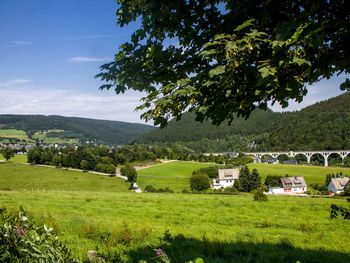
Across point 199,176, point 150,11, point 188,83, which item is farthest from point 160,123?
point 199,176

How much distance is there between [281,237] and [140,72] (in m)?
9.30

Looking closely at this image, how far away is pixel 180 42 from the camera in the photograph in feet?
19.0

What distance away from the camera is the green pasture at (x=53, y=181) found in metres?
88.6

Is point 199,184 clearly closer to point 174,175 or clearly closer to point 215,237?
point 174,175

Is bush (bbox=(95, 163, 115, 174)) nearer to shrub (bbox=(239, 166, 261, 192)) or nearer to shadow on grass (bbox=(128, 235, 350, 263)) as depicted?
shrub (bbox=(239, 166, 261, 192))

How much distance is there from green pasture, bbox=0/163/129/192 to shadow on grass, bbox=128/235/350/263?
77171 millimetres

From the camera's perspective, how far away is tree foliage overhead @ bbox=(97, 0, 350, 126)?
175 inches

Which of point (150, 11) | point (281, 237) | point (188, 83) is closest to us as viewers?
point (188, 83)

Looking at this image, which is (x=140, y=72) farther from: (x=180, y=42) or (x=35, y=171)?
(x=35, y=171)

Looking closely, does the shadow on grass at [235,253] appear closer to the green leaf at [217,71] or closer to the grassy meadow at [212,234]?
the grassy meadow at [212,234]

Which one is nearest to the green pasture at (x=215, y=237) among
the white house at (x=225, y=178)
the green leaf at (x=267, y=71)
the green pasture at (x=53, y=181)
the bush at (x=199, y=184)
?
the green leaf at (x=267, y=71)

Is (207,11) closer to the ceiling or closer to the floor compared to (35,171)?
closer to the ceiling

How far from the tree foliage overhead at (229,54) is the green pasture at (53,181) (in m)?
81.7

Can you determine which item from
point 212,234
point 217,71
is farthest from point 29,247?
point 212,234
